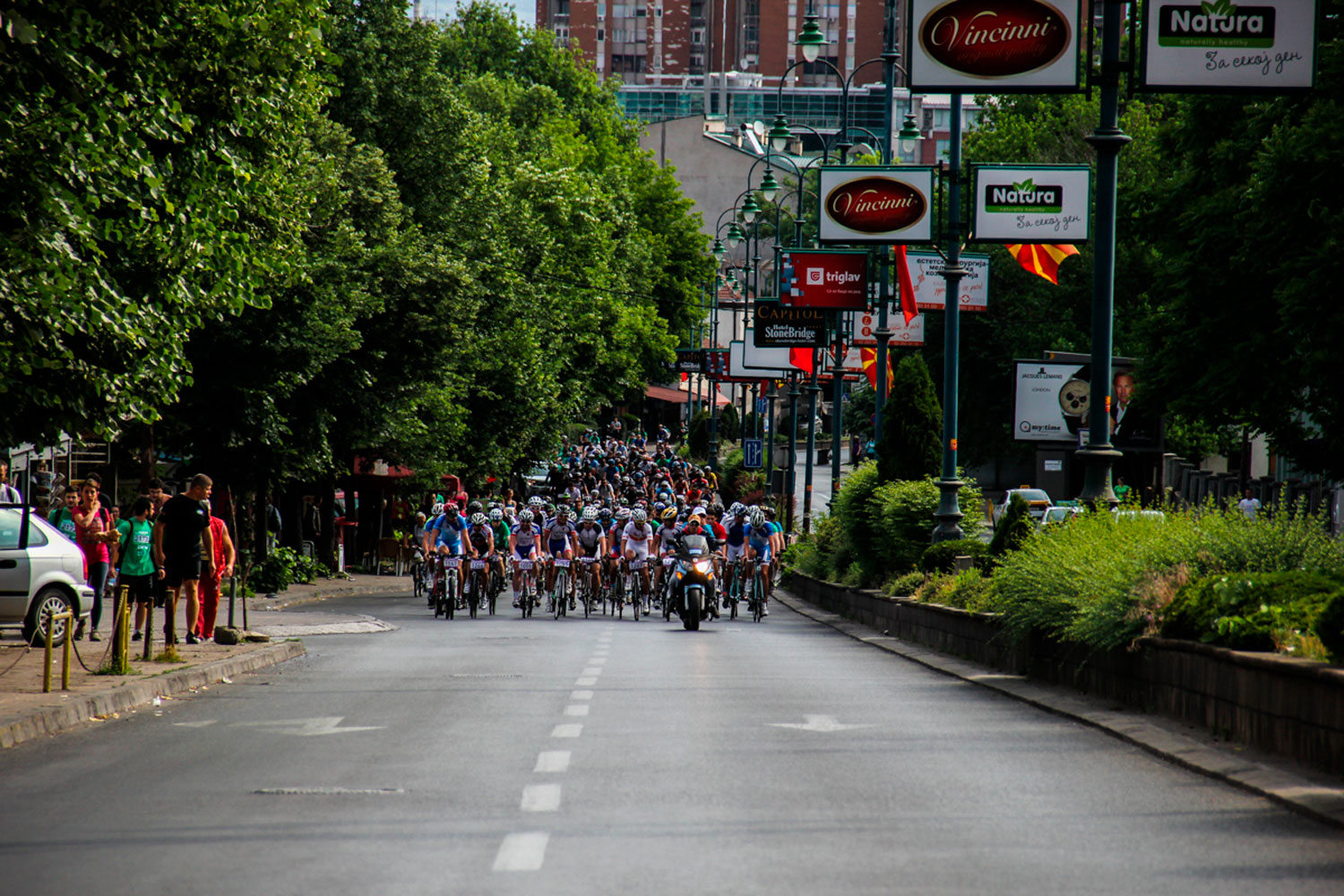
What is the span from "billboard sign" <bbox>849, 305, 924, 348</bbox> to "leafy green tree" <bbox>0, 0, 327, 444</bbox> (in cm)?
2391

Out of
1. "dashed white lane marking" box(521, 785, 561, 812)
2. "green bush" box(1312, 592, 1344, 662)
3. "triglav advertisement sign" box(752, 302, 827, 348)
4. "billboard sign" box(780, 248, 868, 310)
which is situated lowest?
"dashed white lane marking" box(521, 785, 561, 812)

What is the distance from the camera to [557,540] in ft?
103

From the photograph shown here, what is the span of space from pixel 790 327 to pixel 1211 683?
1228 inches

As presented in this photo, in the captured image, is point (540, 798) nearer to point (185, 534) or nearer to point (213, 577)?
point (185, 534)

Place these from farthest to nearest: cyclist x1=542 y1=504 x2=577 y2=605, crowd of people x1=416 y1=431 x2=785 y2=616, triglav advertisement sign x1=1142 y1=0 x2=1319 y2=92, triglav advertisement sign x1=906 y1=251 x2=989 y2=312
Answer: triglav advertisement sign x1=906 y1=251 x2=989 y2=312 < cyclist x1=542 y1=504 x2=577 y2=605 < crowd of people x1=416 y1=431 x2=785 y2=616 < triglav advertisement sign x1=1142 y1=0 x2=1319 y2=92

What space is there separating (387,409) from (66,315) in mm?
22140

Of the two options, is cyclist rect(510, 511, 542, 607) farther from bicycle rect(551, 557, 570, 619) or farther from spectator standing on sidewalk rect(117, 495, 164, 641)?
spectator standing on sidewalk rect(117, 495, 164, 641)

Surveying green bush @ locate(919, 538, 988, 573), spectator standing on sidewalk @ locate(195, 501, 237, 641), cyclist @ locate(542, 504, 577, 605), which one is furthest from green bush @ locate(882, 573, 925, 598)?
spectator standing on sidewalk @ locate(195, 501, 237, 641)

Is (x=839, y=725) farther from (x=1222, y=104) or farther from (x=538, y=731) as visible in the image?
(x=1222, y=104)

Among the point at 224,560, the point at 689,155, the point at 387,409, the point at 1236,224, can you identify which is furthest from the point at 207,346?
the point at 689,155

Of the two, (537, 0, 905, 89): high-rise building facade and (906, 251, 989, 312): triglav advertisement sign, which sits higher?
(537, 0, 905, 89): high-rise building facade

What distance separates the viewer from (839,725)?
12.4 meters

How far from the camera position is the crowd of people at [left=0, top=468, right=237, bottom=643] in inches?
725

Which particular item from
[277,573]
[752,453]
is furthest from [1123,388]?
[752,453]
